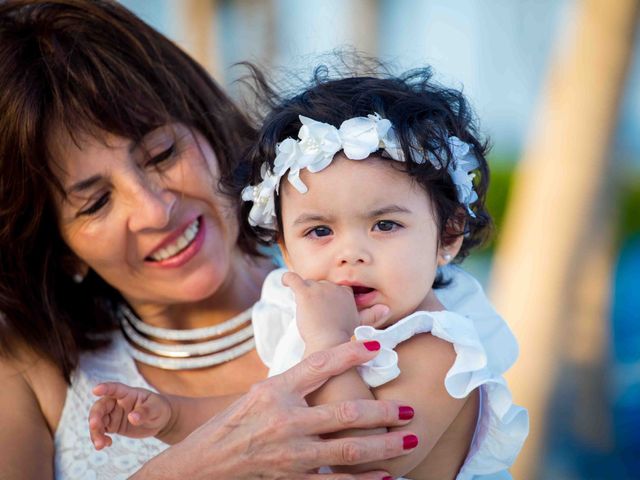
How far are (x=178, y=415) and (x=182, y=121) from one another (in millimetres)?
987

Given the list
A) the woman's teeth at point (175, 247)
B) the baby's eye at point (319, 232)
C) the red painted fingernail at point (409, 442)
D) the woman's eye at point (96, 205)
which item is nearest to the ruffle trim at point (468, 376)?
the red painted fingernail at point (409, 442)

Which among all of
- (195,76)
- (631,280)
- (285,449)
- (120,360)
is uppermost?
(195,76)

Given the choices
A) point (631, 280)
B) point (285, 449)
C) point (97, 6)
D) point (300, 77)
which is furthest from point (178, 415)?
point (631, 280)

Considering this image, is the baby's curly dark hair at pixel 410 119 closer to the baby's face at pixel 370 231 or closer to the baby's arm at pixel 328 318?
the baby's face at pixel 370 231

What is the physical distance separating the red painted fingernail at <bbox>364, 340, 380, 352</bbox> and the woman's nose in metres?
0.99

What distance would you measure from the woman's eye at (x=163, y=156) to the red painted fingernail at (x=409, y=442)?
51.6 inches

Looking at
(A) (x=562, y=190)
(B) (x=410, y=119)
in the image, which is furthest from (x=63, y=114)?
(A) (x=562, y=190)

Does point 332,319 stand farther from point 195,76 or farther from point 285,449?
point 195,76

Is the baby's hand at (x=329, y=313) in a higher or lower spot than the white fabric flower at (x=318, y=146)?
lower

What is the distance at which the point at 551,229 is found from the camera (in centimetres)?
528

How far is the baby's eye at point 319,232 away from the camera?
222cm

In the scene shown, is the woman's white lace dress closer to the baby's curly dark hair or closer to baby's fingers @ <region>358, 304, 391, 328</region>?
the baby's curly dark hair

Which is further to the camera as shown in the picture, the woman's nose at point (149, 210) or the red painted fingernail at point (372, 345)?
the woman's nose at point (149, 210)

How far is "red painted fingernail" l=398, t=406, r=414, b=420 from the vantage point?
2049mm
